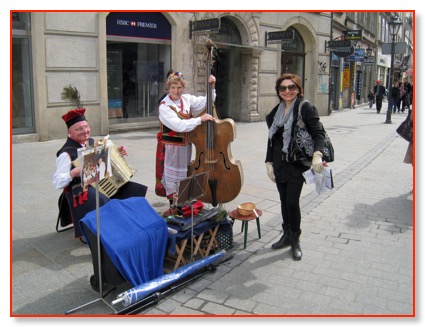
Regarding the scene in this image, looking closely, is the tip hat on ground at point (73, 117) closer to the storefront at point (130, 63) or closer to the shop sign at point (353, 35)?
the storefront at point (130, 63)

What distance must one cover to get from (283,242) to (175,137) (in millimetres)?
1526

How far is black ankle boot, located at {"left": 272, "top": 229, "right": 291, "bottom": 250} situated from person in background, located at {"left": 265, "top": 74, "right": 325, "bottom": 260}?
11cm

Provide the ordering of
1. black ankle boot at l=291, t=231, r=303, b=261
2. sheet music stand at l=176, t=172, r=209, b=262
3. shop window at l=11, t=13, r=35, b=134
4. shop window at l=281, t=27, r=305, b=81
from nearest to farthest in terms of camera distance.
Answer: sheet music stand at l=176, t=172, r=209, b=262, black ankle boot at l=291, t=231, r=303, b=261, shop window at l=11, t=13, r=35, b=134, shop window at l=281, t=27, r=305, b=81

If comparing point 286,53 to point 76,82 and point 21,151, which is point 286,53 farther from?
point 21,151

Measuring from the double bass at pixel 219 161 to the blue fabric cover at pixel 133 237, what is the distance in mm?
795

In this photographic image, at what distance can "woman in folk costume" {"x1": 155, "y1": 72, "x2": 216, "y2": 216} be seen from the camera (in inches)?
169

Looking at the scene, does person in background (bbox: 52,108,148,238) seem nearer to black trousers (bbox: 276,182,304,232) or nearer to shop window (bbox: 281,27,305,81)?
black trousers (bbox: 276,182,304,232)

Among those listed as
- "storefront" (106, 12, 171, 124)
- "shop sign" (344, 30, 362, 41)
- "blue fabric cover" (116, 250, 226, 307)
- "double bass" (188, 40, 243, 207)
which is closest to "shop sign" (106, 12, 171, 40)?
"storefront" (106, 12, 171, 124)

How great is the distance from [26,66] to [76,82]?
3.72 feet

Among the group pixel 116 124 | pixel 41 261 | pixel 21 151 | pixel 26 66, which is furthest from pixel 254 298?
pixel 116 124

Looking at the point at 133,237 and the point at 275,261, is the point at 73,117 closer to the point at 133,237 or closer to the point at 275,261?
the point at 133,237

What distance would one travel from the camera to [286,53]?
18.4 meters

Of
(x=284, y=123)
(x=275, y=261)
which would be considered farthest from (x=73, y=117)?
(x=275, y=261)

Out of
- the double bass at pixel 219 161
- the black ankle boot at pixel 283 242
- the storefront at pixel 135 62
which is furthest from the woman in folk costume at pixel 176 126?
the storefront at pixel 135 62
